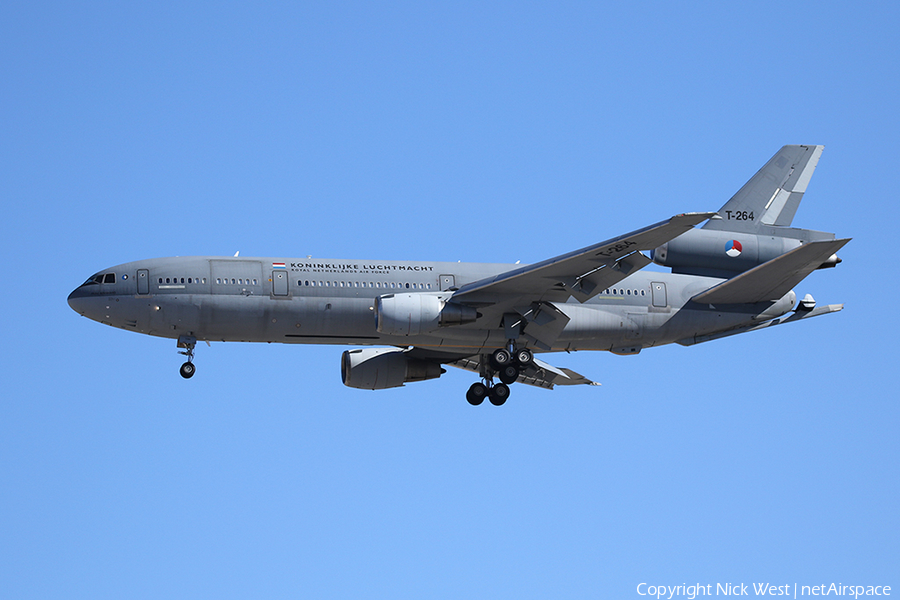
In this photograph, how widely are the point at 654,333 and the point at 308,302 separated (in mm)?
12854

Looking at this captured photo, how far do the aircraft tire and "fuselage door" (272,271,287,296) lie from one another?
331 inches

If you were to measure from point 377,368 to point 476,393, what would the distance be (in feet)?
13.4

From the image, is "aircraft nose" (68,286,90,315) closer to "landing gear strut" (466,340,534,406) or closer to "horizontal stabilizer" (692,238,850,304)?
"landing gear strut" (466,340,534,406)

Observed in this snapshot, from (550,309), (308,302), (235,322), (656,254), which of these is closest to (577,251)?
(550,309)

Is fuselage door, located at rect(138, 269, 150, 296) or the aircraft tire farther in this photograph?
the aircraft tire

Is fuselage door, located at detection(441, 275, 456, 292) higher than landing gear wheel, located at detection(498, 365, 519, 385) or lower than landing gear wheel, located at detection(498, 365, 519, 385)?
higher

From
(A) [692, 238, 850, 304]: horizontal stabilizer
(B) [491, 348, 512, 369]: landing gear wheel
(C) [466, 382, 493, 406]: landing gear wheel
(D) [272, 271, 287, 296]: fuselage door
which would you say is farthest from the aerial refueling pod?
(A) [692, 238, 850, 304]: horizontal stabilizer

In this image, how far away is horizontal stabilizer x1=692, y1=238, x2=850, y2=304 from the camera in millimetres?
38406

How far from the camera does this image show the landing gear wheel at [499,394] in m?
41.8

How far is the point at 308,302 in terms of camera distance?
128ft

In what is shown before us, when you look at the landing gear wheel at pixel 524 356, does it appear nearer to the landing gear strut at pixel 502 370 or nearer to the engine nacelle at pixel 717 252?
the landing gear strut at pixel 502 370

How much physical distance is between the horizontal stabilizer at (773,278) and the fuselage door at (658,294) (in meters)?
1.14

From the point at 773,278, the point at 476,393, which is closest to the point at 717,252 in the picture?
the point at 773,278

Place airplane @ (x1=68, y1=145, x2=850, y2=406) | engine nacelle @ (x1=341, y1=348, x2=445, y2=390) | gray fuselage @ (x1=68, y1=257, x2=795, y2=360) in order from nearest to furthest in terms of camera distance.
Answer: airplane @ (x1=68, y1=145, x2=850, y2=406), gray fuselage @ (x1=68, y1=257, x2=795, y2=360), engine nacelle @ (x1=341, y1=348, x2=445, y2=390)
